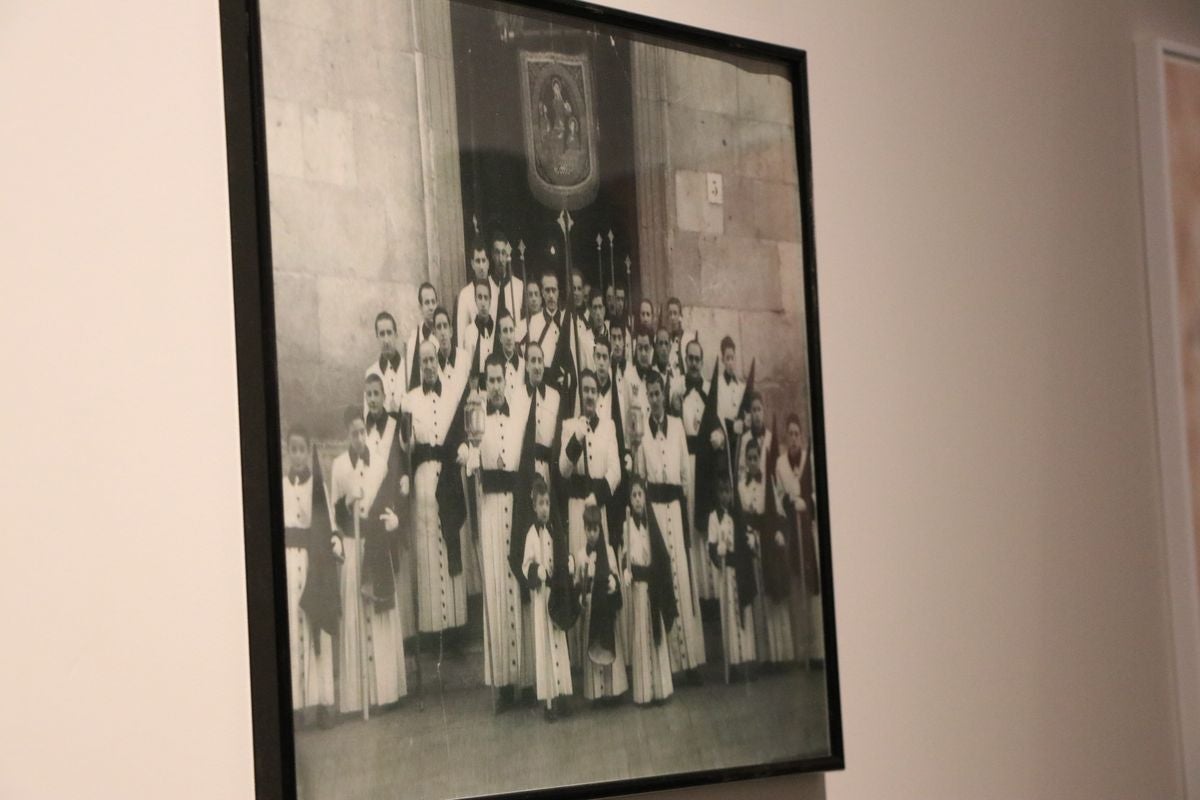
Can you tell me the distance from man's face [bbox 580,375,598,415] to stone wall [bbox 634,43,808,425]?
133 millimetres

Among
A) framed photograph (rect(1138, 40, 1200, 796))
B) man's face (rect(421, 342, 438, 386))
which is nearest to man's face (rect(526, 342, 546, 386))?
man's face (rect(421, 342, 438, 386))

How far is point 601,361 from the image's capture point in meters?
1.45

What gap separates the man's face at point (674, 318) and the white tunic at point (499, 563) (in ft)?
0.76

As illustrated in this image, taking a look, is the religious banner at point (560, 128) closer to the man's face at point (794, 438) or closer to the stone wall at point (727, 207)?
the stone wall at point (727, 207)

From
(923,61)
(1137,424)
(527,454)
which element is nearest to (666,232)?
(527,454)

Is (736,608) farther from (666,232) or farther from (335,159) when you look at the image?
(335,159)

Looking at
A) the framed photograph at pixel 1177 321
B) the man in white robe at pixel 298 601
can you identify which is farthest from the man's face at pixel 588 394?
the framed photograph at pixel 1177 321

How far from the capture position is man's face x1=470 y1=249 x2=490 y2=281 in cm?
137

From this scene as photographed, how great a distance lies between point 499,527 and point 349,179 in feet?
1.21

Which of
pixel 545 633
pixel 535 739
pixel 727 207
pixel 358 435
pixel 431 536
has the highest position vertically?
pixel 727 207

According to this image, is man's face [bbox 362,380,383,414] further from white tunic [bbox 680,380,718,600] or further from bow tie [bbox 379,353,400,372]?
white tunic [bbox 680,380,718,600]

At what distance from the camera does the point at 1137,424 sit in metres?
2.06

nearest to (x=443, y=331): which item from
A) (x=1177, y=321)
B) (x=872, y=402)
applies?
(x=872, y=402)

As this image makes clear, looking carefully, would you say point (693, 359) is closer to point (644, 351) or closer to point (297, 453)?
point (644, 351)
